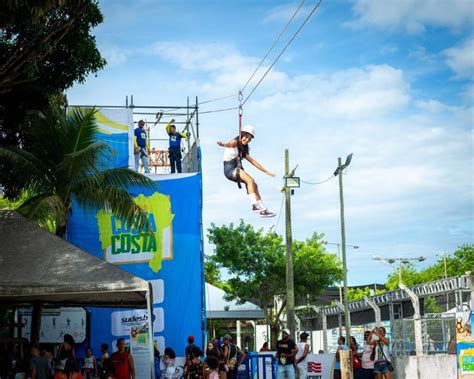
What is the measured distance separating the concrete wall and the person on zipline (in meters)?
7.13

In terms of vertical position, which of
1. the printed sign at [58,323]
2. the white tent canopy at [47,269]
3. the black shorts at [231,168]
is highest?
the black shorts at [231,168]

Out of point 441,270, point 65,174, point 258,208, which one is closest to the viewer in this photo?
point 258,208

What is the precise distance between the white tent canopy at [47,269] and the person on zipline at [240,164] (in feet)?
12.7

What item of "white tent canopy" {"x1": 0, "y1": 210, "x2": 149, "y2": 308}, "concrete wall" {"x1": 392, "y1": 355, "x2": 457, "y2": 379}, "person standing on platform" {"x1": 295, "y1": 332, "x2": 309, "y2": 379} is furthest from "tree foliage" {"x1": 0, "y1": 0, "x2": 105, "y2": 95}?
"concrete wall" {"x1": 392, "y1": 355, "x2": 457, "y2": 379}

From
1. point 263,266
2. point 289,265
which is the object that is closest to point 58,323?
point 289,265

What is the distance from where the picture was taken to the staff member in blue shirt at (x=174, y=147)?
2711cm

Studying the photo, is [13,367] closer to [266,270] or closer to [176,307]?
[176,307]

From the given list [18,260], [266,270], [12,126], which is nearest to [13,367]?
[18,260]

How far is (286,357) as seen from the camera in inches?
782

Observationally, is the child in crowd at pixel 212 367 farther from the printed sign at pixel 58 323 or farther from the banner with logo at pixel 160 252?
the banner with logo at pixel 160 252

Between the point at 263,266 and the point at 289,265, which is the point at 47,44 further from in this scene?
the point at 263,266

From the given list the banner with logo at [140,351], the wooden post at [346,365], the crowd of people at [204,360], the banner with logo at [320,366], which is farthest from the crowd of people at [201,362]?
the wooden post at [346,365]

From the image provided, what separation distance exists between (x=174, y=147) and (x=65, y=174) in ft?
22.4

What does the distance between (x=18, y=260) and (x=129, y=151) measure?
12.2 m
